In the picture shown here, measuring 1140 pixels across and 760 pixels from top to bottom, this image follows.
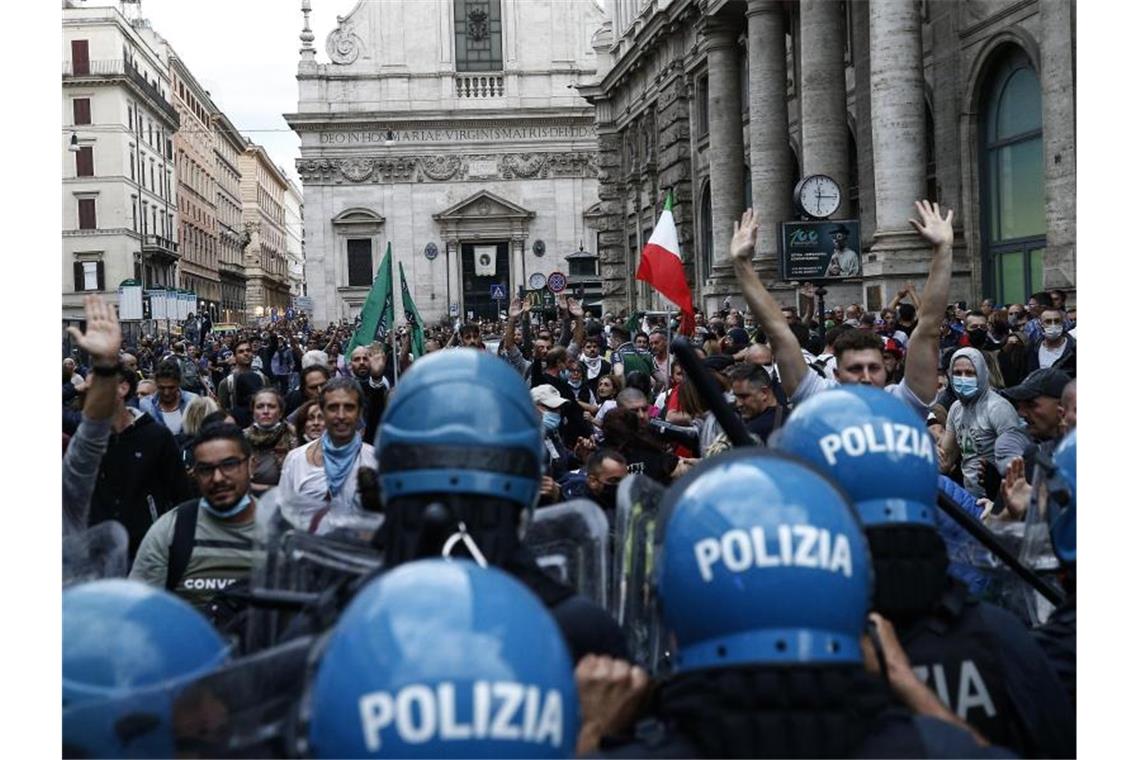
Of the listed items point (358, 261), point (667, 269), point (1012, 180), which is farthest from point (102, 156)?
point (667, 269)

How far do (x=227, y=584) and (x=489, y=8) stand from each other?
70.4 m

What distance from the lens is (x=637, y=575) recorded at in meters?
3.06

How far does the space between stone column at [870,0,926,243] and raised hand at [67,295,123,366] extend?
56.1 feet

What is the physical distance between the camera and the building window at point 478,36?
72.2 m

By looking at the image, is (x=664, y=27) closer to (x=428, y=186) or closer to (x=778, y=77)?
(x=778, y=77)

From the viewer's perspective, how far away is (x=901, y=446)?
294 centimetres

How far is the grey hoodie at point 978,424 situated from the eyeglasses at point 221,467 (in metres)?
4.32

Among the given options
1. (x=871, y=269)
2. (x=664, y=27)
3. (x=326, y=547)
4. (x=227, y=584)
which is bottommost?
(x=227, y=584)

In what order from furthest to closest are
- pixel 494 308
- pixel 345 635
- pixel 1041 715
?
pixel 494 308
pixel 1041 715
pixel 345 635

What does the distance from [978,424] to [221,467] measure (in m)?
4.65

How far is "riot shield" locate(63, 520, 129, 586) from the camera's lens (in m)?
2.78

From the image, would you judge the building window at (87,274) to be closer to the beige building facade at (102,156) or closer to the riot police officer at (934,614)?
the beige building facade at (102,156)

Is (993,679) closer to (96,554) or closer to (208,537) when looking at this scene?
(96,554)

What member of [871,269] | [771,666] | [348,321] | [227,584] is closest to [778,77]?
[871,269]
